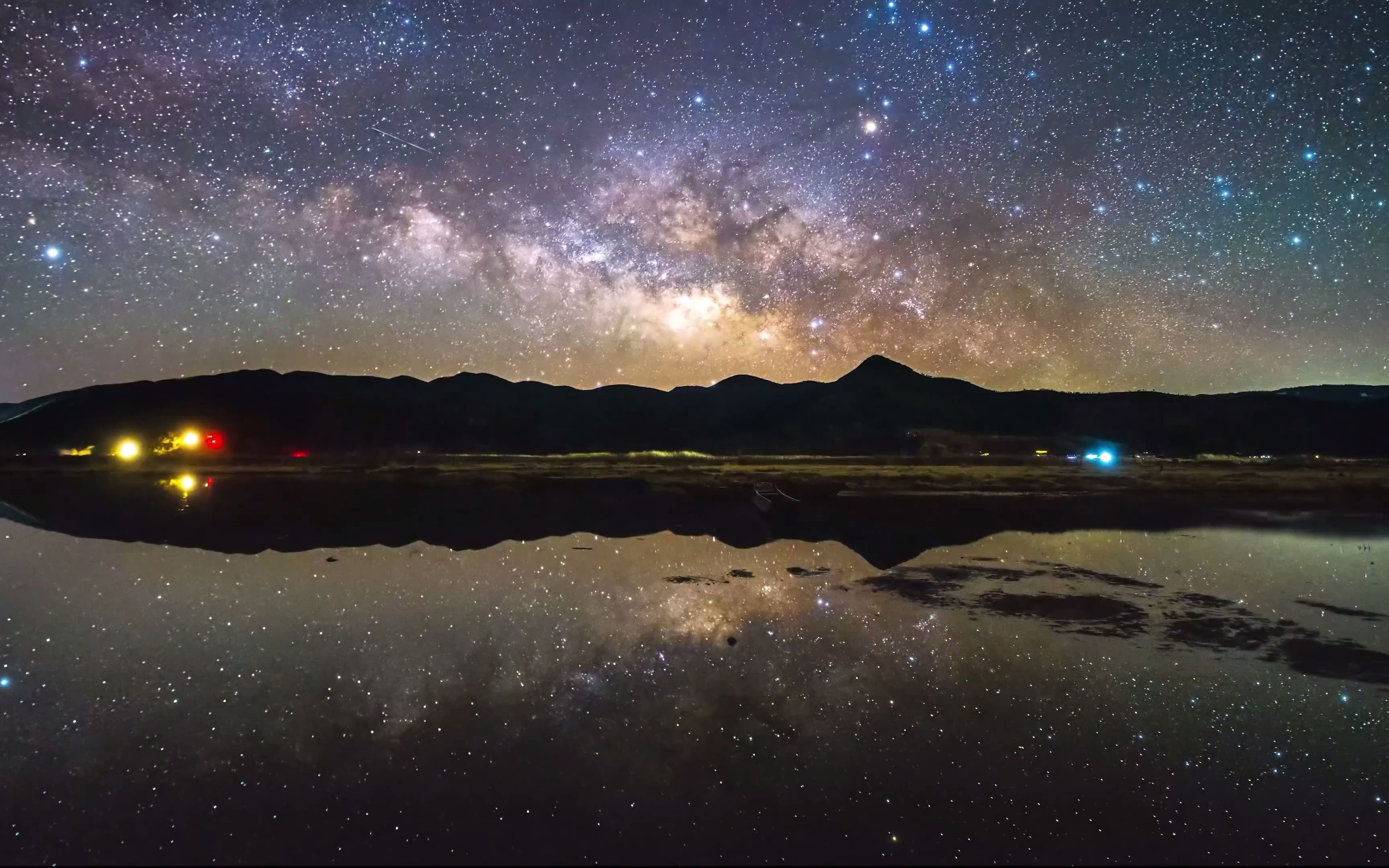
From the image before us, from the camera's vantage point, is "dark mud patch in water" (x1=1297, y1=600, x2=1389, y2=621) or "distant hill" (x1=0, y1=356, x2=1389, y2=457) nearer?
"dark mud patch in water" (x1=1297, y1=600, x2=1389, y2=621)

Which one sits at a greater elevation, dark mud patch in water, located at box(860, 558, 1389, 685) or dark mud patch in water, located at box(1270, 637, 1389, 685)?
dark mud patch in water, located at box(860, 558, 1389, 685)

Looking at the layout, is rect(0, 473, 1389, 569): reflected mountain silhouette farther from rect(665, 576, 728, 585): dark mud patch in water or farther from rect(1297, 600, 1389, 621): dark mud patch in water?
rect(1297, 600, 1389, 621): dark mud patch in water

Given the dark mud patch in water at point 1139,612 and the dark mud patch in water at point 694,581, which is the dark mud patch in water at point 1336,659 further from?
the dark mud patch in water at point 694,581

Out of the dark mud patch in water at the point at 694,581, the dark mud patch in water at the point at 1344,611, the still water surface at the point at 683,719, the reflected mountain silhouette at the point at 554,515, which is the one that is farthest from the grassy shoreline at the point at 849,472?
the still water surface at the point at 683,719

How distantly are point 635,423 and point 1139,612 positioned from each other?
16432 cm

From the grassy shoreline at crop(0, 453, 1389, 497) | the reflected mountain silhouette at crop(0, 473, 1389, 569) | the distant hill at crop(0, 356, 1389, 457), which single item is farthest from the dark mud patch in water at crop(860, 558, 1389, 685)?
the distant hill at crop(0, 356, 1389, 457)

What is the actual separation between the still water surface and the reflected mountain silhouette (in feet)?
15.4

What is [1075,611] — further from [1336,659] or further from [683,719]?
[683,719]

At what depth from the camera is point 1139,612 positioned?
440 inches

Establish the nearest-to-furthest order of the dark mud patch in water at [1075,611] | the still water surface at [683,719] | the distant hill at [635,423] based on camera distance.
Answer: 1. the still water surface at [683,719]
2. the dark mud patch in water at [1075,611]
3. the distant hill at [635,423]

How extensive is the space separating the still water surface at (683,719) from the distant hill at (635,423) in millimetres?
78612

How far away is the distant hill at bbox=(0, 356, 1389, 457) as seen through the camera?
109 m

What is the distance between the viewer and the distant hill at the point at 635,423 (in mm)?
108688

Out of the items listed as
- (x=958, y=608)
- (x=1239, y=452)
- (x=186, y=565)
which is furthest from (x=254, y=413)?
(x=1239, y=452)
